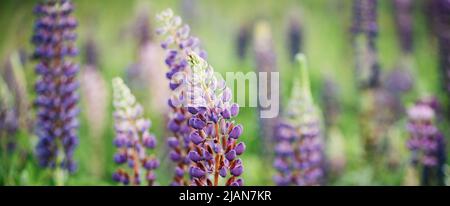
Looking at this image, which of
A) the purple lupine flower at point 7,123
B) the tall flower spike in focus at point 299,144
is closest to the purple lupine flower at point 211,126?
the tall flower spike in focus at point 299,144

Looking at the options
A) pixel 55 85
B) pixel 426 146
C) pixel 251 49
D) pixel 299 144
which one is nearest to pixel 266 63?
pixel 299 144

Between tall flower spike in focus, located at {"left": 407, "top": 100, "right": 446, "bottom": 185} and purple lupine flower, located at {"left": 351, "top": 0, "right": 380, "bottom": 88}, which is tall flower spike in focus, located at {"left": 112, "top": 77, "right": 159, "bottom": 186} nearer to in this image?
tall flower spike in focus, located at {"left": 407, "top": 100, "right": 446, "bottom": 185}

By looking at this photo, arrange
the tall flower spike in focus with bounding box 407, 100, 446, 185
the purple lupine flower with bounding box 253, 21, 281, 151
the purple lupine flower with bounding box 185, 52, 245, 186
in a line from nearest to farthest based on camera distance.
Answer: the purple lupine flower with bounding box 185, 52, 245, 186, the tall flower spike in focus with bounding box 407, 100, 446, 185, the purple lupine flower with bounding box 253, 21, 281, 151

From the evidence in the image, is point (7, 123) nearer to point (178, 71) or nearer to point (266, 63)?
point (178, 71)

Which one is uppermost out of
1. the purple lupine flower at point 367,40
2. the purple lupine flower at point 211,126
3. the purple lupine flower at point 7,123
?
the purple lupine flower at point 367,40

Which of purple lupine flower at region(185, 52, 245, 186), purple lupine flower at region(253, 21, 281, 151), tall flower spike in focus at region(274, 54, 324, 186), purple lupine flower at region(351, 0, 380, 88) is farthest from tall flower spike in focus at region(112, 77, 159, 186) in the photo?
purple lupine flower at region(351, 0, 380, 88)

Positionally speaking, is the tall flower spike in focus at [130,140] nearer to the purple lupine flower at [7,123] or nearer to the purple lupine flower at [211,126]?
the purple lupine flower at [211,126]

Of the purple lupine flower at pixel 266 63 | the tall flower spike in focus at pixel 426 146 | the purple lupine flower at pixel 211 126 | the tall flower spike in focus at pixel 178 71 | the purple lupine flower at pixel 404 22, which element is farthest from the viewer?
the purple lupine flower at pixel 404 22
